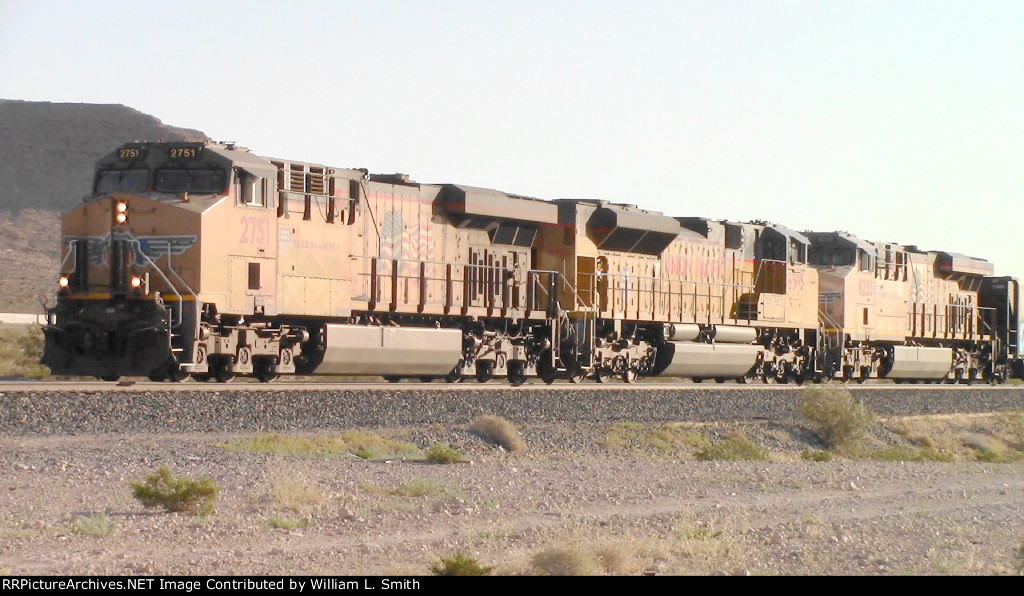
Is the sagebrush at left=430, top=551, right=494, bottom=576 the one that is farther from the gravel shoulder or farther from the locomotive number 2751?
the locomotive number 2751

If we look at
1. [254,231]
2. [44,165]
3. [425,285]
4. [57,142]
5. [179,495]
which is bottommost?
[179,495]

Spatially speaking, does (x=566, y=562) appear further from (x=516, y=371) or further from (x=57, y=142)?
(x=57, y=142)

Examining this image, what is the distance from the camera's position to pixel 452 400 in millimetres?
18438

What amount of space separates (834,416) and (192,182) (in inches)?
422

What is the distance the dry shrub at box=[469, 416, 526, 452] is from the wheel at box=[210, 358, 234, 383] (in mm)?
4062

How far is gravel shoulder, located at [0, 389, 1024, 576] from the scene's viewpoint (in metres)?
7.88

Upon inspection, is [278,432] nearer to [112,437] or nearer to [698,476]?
[112,437]

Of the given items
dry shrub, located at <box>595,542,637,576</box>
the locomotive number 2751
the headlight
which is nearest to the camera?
dry shrub, located at <box>595,542,637,576</box>

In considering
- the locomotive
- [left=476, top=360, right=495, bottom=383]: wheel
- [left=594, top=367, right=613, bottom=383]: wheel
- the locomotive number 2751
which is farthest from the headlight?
[left=594, top=367, right=613, bottom=383]: wheel

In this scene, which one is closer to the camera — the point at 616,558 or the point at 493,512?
the point at 616,558

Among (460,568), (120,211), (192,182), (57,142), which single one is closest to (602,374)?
(192,182)

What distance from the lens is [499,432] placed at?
51.5 feet

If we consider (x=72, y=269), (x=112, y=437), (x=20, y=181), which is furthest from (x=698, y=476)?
(x=20, y=181)

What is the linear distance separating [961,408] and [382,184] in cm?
1425
